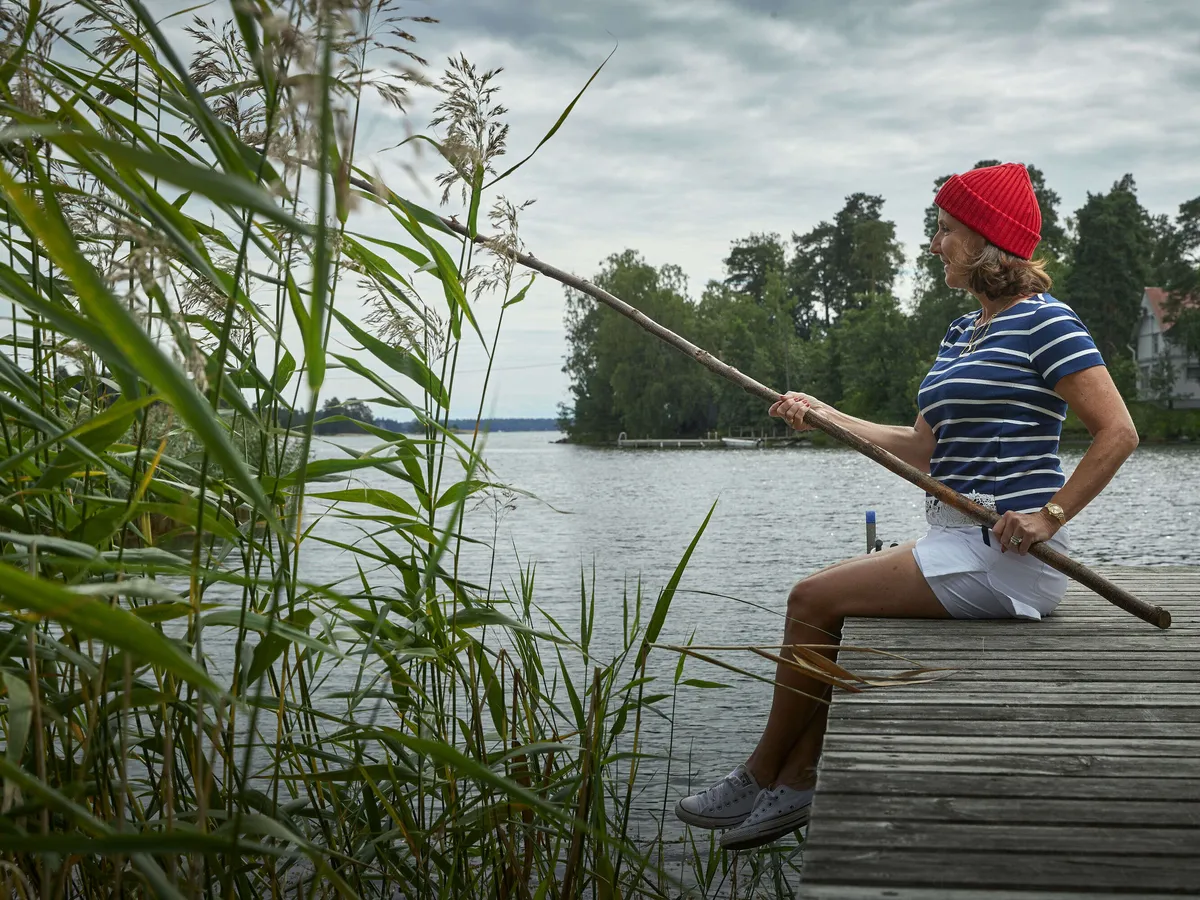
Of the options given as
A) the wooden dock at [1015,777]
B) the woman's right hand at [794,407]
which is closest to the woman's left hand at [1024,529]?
the wooden dock at [1015,777]

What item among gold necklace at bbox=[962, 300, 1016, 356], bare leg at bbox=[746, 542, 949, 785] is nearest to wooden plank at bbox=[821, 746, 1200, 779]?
bare leg at bbox=[746, 542, 949, 785]

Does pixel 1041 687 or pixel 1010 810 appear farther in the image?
pixel 1041 687

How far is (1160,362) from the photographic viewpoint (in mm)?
61156

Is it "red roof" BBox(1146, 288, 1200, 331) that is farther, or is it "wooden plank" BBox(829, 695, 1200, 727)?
"red roof" BBox(1146, 288, 1200, 331)

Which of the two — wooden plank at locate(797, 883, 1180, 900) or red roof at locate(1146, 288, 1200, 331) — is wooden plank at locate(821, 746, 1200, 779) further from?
red roof at locate(1146, 288, 1200, 331)

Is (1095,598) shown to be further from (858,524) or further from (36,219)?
(858,524)

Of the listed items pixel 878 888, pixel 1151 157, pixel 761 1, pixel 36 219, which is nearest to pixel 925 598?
pixel 878 888

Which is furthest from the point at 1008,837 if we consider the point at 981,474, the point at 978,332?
the point at 978,332

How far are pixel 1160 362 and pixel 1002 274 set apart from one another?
65095mm

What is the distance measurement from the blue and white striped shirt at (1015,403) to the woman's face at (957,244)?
0.19 metres

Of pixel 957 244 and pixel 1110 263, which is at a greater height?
pixel 1110 263

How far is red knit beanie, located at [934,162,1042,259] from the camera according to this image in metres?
3.15

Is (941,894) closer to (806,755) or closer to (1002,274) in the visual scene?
(806,755)

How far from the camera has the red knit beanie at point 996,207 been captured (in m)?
3.15
